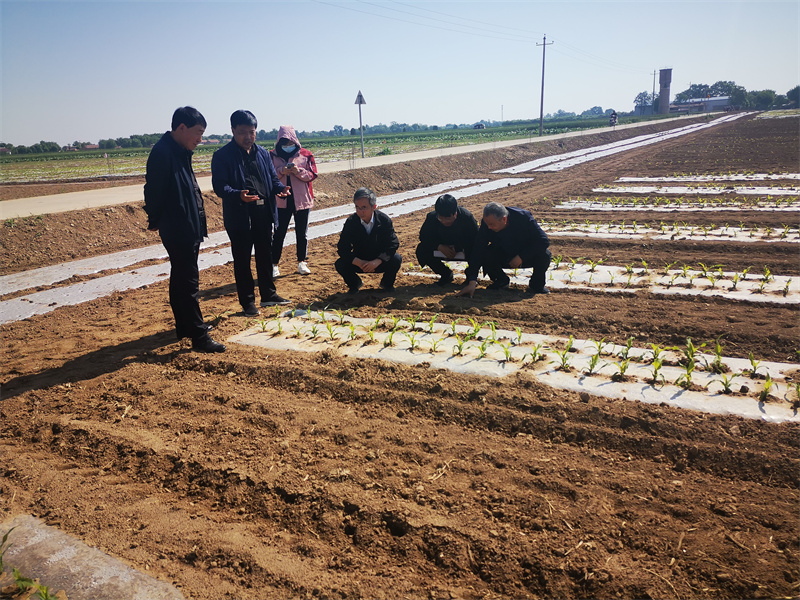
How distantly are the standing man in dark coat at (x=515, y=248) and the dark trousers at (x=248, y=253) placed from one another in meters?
2.20

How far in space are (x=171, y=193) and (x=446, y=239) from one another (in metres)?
3.11

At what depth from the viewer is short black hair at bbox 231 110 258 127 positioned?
5.11 meters

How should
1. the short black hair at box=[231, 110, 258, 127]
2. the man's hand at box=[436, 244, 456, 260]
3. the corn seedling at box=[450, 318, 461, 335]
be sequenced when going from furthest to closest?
the man's hand at box=[436, 244, 456, 260] → the short black hair at box=[231, 110, 258, 127] → the corn seedling at box=[450, 318, 461, 335]

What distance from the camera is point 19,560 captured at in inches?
→ 98.1

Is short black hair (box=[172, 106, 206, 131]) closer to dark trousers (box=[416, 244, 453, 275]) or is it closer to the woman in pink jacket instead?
the woman in pink jacket

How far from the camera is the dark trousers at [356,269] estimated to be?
6.05m

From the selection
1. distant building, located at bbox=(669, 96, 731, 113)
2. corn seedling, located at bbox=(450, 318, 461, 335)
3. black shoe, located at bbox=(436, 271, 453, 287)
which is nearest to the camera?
corn seedling, located at bbox=(450, 318, 461, 335)

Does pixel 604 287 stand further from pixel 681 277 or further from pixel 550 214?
pixel 550 214

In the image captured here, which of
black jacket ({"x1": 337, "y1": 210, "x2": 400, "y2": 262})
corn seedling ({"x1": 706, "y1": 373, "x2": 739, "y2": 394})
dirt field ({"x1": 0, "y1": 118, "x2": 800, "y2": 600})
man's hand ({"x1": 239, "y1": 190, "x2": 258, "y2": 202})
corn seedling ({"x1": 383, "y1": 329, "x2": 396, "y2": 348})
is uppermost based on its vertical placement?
man's hand ({"x1": 239, "y1": 190, "x2": 258, "y2": 202})

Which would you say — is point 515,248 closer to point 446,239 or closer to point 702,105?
point 446,239

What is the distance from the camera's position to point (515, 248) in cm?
582

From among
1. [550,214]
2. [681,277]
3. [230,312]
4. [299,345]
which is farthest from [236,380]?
[550,214]

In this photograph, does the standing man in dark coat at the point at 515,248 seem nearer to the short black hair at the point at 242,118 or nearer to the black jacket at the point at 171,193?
the short black hair at the point at 242,118

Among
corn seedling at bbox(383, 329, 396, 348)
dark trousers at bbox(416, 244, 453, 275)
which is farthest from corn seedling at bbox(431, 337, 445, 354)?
dark trousers at bbox(416, 244, 453, 275)
